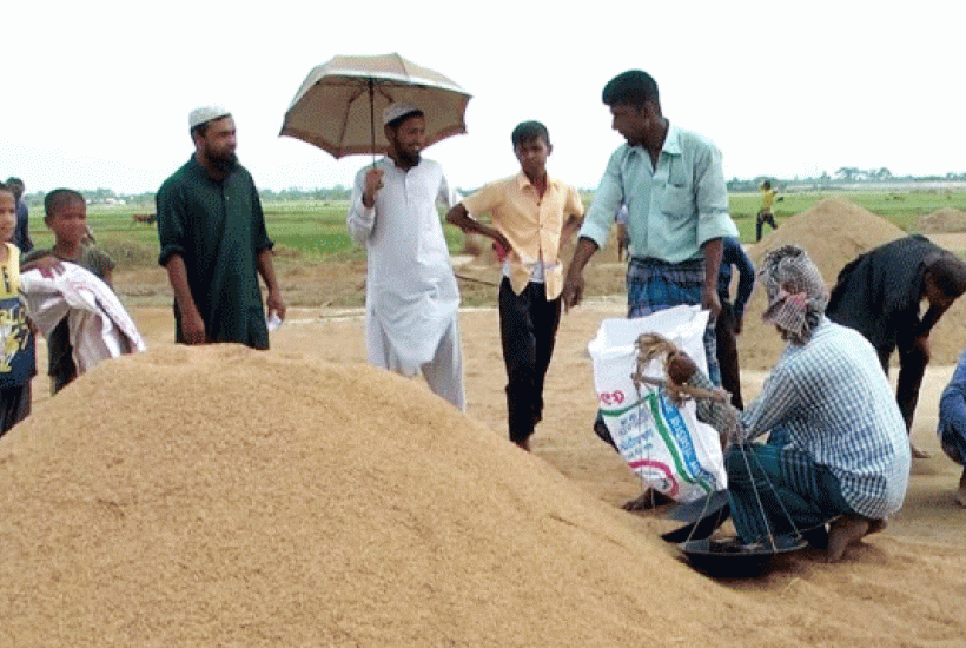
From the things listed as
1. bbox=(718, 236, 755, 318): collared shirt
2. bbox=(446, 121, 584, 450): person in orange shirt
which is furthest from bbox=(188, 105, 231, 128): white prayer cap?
bbox=(718, 236, 755, 318): collared shirt

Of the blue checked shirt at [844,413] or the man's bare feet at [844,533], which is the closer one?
the blue checked shirt at [844,413]

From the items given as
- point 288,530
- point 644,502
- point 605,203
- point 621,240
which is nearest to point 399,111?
point 605,203

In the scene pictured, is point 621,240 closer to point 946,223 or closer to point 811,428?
point 946,223

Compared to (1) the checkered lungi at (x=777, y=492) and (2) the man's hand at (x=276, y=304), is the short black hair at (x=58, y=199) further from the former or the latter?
(1) the checkered lungi at (x=777, y=492)

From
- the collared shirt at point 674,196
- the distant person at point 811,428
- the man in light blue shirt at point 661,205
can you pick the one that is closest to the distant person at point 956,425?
the distant person at point 811,428

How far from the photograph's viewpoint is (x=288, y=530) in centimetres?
267

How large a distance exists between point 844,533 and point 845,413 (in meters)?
0.46

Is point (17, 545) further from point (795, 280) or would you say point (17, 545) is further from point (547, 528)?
point (795, 280)

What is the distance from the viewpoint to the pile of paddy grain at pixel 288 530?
2498 mm

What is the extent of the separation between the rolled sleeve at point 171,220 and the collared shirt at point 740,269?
2535 millimetres

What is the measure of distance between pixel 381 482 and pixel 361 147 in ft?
8.38

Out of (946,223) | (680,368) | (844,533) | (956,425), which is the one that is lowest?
(946,223)

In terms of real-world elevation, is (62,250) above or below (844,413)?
above

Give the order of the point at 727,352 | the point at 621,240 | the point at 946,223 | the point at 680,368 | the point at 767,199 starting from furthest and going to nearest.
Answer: the point at 946,223 → the point at 767,199 → the point at 621,240 → the point at 727,352 → the point at 680,368
